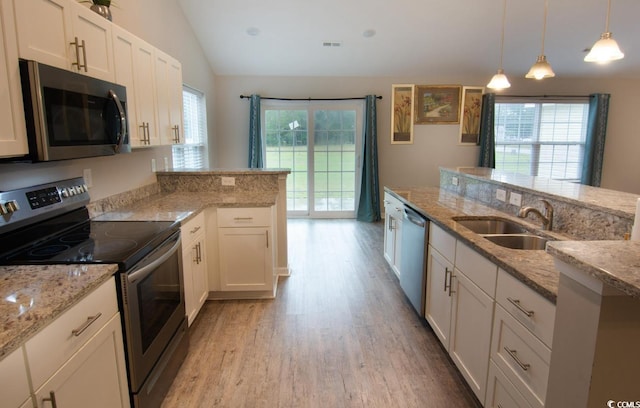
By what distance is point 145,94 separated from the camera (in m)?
2.62

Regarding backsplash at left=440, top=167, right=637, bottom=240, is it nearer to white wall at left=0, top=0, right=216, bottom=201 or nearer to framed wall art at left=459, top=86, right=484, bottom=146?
white wall at left=0, top=0, right=216, bottom=201

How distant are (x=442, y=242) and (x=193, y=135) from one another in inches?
154

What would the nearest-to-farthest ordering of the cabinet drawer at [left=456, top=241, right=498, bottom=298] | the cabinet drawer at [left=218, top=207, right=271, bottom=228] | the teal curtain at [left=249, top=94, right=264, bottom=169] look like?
the cabinet drawer at [left=456, top=241, right=498, bottom=298] < the cabinet drawer at [left=218, top=207, right=271, bottom=228] < the teal curtain at [left=249, top=94, right=264, bottom=169]

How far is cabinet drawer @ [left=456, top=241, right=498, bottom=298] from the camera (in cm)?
172

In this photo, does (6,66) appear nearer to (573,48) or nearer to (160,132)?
(160,132)

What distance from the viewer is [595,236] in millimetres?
1904

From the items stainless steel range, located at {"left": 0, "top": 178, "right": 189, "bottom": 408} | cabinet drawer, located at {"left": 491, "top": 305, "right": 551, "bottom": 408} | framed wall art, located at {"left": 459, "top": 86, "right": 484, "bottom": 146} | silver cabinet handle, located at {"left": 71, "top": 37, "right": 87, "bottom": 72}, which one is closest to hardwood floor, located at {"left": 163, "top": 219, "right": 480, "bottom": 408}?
stainless steel range, located at {"left": 0, "top": 178, "right": 189, "bottom": 408}

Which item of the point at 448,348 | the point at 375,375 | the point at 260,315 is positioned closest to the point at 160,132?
the point at 260,315

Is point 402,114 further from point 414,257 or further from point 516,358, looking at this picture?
point 516,358

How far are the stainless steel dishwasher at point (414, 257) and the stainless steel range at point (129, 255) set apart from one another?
1.63 meters

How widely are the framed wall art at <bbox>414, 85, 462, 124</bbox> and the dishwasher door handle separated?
147 inches

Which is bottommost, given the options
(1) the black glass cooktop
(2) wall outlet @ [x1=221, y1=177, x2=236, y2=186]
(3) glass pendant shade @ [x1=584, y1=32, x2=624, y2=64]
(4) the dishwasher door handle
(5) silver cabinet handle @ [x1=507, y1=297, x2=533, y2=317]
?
(5) silver cabinet handle @ [x1=507, y1=297, x2=533, y2=317]

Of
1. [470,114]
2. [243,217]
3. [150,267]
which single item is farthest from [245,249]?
[470,114]

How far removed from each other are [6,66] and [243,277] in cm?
216
